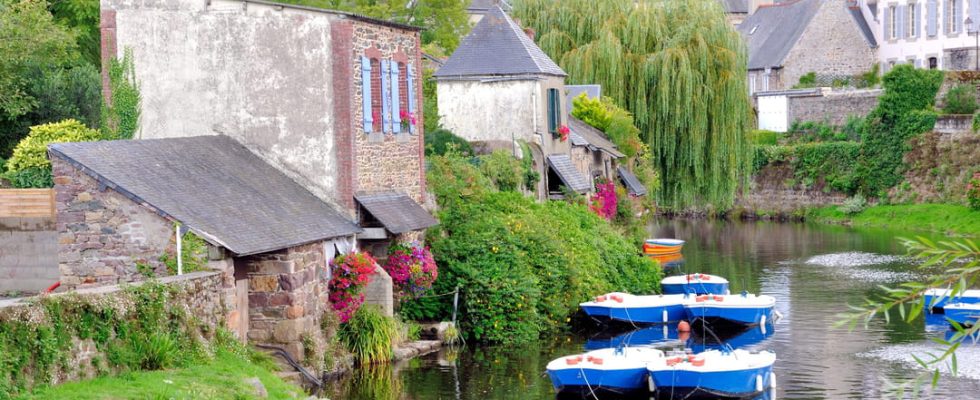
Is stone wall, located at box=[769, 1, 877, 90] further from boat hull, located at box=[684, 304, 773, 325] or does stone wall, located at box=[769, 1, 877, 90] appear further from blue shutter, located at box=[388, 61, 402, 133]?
blue shutter, located at box=[388, 61, 402, 133]

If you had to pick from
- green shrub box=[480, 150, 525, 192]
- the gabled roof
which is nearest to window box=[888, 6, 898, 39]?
the gabled roof

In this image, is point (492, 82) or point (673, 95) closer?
point (492, 82)

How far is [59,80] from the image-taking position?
32.0 metres

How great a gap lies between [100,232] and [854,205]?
149ft

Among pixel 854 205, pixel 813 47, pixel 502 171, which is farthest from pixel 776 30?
pixel 502 171

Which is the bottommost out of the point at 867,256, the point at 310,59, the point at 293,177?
the point at 867,256

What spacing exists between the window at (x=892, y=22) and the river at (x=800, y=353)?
107 ft

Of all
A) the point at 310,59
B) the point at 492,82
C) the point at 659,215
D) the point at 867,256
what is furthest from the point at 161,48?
the point at 659,215

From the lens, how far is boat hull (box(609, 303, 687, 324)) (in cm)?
2925

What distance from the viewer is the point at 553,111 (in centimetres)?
3769

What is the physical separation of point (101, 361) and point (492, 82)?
22.1 m

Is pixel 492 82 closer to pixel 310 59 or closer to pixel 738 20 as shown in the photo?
pixel 310 59

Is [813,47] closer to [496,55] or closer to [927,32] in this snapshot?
[927,32]

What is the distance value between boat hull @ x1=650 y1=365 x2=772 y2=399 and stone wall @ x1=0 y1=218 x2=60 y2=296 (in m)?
11.3
